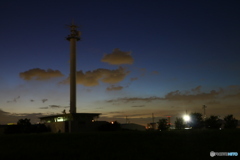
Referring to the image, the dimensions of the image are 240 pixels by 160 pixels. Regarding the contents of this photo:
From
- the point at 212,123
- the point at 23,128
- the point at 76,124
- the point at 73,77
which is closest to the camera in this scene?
the point at 23,128

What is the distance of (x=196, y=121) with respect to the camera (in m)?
87.2

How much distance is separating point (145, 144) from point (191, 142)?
5.43m

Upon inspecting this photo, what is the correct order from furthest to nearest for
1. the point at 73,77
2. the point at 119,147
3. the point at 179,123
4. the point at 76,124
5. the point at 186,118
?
the point at 179,123 < the point at 186,118 < the point at 73,77 < the point at 76,124 < the point at 119,147

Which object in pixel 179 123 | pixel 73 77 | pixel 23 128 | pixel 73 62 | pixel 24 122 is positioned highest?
pixel 73 62

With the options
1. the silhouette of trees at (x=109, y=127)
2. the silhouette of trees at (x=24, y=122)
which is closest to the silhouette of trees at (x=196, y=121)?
the silhouette of trees at (x=109, y=127)

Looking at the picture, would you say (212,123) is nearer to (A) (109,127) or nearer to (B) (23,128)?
(A) (109,127)

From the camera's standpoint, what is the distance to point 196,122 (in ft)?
286

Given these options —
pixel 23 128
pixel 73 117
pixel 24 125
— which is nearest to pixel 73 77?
pixel 73 117

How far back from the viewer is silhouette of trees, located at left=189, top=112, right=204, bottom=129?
87.1m

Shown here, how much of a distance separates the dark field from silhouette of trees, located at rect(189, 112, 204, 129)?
54806 mm

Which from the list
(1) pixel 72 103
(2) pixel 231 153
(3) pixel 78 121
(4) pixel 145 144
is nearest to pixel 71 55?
(1) pixel 72 103

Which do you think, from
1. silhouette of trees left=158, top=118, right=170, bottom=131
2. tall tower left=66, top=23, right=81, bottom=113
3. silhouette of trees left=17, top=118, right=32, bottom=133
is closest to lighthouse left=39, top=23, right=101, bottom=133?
tall tower left=66, top=23, right=81, bottom=113

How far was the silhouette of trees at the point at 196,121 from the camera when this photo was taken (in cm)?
8706

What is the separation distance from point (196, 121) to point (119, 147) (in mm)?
65549
